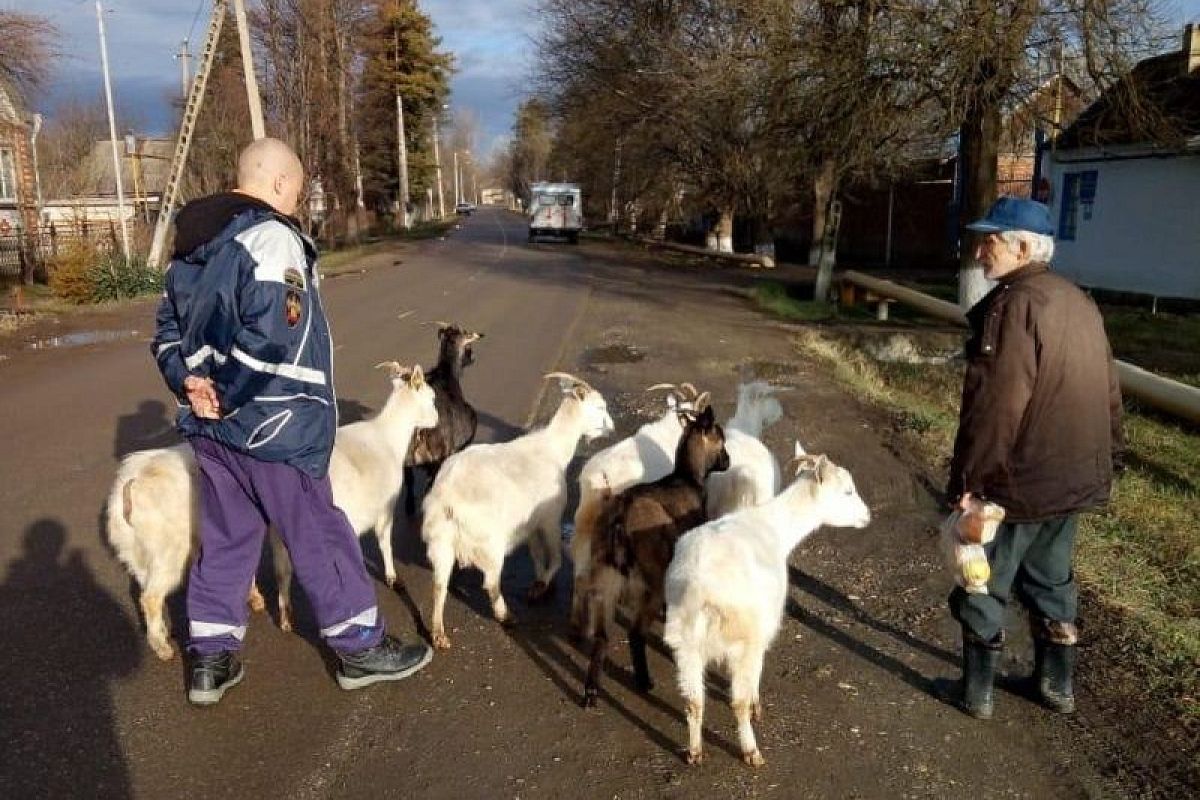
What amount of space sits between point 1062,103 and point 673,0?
12.2 metres

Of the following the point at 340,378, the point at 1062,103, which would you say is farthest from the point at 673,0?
the point at 340,378

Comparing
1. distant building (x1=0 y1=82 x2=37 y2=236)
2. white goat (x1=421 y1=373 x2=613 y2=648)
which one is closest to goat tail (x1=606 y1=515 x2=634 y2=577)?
white goat (x1=421 y1=373 x2=613 y2=648)

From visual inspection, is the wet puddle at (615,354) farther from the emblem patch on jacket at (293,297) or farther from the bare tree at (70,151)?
the bare tree at (70,151)

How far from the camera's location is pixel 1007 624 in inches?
200

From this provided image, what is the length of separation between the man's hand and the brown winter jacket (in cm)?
314

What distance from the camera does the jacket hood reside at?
3.78 metres

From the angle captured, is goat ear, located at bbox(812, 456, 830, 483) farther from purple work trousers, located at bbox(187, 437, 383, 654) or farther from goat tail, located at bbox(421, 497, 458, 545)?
purple work trousers, located at bbox(187, 437, 383, 654)

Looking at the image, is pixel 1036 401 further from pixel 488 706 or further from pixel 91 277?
pixel 91 277

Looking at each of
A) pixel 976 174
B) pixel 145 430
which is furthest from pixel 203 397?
pixel 976 174

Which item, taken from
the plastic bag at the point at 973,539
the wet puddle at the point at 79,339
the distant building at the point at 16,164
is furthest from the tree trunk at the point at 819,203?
the plastic bag at the point at 973,539

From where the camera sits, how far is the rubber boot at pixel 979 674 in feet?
13.4

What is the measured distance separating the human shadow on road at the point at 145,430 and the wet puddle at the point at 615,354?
18.5 ft

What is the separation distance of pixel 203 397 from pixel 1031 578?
145 inches

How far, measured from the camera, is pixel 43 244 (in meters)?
23.8
